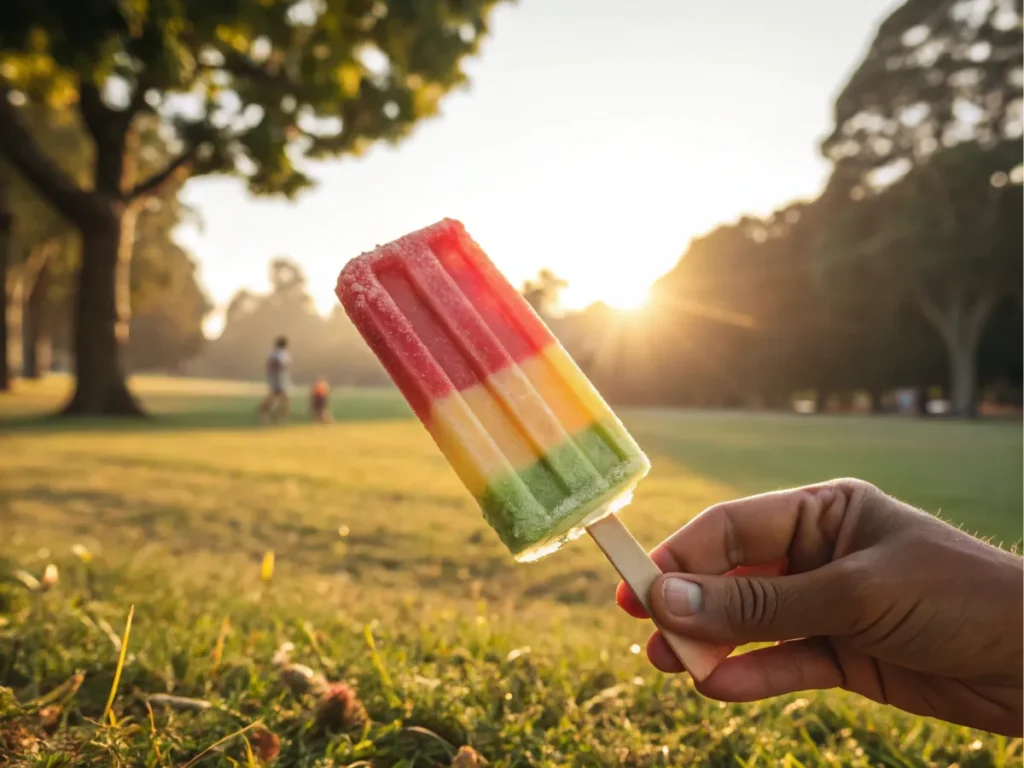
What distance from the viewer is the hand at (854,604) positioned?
A: 4.53ft

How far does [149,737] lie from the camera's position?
4.55 ft

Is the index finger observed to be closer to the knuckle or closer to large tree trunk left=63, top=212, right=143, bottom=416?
the knuckle

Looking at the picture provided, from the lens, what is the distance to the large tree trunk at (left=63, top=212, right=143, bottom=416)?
14.8 m

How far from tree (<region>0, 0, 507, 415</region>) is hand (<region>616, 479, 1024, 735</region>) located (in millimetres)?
11279

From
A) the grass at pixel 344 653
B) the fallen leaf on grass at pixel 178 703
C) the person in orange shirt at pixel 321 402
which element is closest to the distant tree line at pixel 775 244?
the person in orange shirt at pixel 321 402

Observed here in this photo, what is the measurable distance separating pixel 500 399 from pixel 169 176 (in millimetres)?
15672

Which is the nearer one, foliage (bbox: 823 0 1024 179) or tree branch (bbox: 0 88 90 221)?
tree branch (bbox: 0 88 90 221)

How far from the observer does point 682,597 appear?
1.52 m

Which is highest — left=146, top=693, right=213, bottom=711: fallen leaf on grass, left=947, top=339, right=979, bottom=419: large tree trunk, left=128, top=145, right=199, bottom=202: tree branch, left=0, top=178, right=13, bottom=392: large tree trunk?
left=128, top=145, right=199, bottom=202: tree branch

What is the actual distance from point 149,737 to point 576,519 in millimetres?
944

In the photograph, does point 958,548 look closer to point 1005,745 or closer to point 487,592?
point 1005,745

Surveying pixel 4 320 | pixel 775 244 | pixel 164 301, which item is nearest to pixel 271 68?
pixel 4 320

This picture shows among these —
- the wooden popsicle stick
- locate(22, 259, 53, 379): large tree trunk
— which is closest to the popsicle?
the wooden popsicle stick

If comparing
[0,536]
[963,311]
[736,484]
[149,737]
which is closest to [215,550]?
[0,536]
